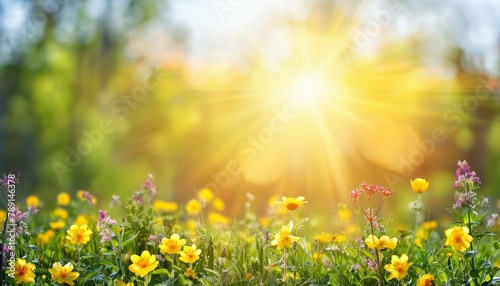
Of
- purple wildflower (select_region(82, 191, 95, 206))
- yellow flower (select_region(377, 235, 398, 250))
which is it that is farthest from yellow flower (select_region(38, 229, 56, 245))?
yellow flower (select_region(377, 235, 398, 250))

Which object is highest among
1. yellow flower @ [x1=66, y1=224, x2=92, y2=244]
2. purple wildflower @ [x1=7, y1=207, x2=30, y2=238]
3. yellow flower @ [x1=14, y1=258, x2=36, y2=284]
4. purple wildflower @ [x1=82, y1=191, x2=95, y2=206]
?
purple wildflower @ [x1=82, y1=191, x2=95, y2=206]

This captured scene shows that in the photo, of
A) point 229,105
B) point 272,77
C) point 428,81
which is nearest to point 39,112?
point 229,105

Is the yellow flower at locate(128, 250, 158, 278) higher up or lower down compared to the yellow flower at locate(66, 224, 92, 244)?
lower down

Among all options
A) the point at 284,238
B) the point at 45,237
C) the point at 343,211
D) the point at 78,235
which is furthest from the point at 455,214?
the point at 45,237

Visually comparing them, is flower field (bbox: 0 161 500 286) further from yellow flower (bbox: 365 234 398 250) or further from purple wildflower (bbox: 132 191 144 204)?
purple wildflower (bbox: 132 191 144 204)

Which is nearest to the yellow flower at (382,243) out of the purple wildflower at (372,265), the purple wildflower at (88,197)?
the purple wildflower at (372,265)

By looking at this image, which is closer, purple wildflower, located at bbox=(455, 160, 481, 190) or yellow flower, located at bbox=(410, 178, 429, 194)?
purple wildflower, located at bbox=(455, 160, 481, 190)

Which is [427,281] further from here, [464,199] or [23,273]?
[23,273]

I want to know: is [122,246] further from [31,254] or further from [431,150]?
[431,150]
